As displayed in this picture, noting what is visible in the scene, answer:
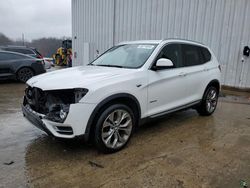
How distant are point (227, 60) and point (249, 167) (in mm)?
7205

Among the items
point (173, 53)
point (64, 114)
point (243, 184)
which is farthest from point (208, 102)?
point (64, 114)

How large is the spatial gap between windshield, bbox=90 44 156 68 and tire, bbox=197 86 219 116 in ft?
6.48

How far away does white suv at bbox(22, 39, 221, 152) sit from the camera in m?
3.04

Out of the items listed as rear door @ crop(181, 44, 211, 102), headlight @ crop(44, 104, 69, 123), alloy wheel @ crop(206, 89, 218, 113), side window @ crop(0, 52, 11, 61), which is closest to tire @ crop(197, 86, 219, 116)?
alloy wheel @ crop(206, 89, 218, 113)

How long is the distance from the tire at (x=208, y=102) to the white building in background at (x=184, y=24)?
176 inches

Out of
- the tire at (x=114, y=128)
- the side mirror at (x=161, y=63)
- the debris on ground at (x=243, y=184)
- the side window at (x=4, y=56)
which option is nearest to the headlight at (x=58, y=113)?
the tire at (x=114, y=128)

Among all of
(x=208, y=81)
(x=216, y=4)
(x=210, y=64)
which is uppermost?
(x=216, y=4)

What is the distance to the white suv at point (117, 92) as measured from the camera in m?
3.04

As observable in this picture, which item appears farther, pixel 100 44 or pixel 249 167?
pixel 100 44

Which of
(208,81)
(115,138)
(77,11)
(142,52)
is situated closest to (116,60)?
(142,52)

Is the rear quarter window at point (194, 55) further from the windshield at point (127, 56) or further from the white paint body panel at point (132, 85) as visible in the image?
the windshield at point (127, 56)

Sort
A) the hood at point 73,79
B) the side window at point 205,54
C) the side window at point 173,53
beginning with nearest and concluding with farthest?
1. the hood at point 73,79
2. the side window at point 173,53
3. the side window at point 205,54

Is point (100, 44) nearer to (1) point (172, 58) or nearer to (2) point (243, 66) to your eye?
(2) point (243, 66)

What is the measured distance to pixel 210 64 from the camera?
5.40 meters
